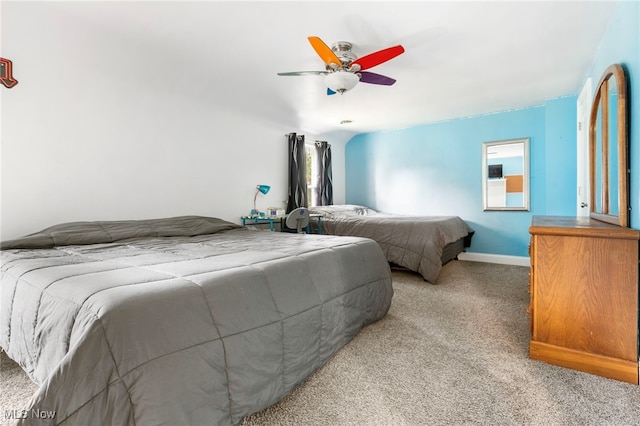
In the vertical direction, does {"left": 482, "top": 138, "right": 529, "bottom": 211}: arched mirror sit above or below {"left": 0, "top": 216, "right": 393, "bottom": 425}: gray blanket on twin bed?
above

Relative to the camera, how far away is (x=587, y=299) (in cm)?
158

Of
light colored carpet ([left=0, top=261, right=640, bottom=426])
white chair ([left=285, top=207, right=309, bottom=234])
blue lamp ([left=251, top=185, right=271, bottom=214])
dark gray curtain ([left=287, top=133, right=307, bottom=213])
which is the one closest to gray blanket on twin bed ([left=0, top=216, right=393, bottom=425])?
light colored carpet ([left=0, top=261, right=640, bottom=426])

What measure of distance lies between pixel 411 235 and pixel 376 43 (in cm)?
210

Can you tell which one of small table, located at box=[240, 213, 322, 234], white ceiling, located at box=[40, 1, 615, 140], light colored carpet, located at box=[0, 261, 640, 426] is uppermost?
white ceiling, located at box=[40, 1, 615, 140]

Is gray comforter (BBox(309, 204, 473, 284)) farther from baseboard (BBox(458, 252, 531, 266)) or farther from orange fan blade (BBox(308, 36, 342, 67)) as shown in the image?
orange fan blade (BBox(308, 36, 342, 67))

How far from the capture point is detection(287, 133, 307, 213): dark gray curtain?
4.51 metres

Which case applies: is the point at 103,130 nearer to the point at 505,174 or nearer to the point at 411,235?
the point at 411,235

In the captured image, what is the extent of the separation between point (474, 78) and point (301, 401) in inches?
130

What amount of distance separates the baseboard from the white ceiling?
82.7 inches

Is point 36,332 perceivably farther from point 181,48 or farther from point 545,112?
point 545,112

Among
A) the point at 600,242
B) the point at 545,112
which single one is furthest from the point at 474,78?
the point at 600,242

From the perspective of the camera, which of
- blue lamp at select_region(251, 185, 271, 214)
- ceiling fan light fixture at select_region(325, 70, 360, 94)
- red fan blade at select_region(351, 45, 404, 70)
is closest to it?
red fan blade at select_region(351, 45, 404, 70)

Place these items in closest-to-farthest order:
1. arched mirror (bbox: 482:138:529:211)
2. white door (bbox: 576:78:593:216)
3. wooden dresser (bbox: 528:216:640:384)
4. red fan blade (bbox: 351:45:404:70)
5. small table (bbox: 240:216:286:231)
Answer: wooden dresser (bbox: 528:216:640:384) < red fan blade (bbox: 351:45:404:70) < white door (bbox: 576:78:593:216) < small table (bbox: 240:216:286:231) < arched mirror (bbox: 482:138:529:211)

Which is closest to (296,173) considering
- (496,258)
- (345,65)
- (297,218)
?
(297,218)
